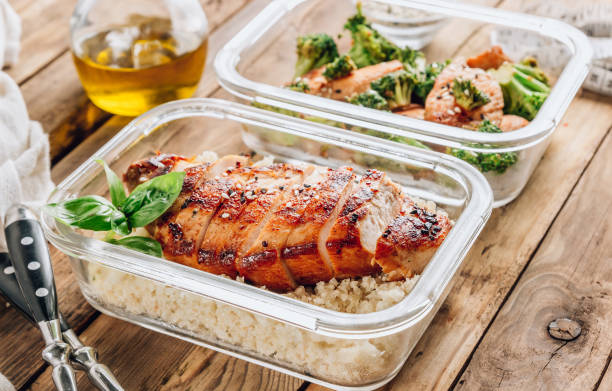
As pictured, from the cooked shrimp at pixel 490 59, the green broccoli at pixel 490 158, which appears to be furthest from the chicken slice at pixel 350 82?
the green broccoli at pixel 490 158

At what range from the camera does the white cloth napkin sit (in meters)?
2.63

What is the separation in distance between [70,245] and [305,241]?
0.67 m

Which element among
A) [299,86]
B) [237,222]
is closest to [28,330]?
[237,222]

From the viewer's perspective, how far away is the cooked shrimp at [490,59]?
9.85ft

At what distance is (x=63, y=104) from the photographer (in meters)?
3.26

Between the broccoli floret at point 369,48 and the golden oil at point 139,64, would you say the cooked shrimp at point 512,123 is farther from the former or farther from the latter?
the golden oil at point 139,64

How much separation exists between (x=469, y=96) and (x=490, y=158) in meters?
0.28

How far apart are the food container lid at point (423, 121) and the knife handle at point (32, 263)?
902 millimetres

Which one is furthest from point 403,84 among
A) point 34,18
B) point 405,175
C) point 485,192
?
point 34,18

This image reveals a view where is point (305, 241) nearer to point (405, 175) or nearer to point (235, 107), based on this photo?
point (405, 175)

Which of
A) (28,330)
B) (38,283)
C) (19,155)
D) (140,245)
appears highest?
(140,245)

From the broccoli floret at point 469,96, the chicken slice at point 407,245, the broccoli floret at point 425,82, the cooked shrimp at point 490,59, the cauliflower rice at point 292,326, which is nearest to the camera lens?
the cauliflower rice at point 292,326

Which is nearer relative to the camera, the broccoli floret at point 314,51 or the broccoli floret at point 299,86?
the broccoli floret at point 299,86

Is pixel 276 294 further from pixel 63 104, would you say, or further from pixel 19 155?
pixel 63 104
